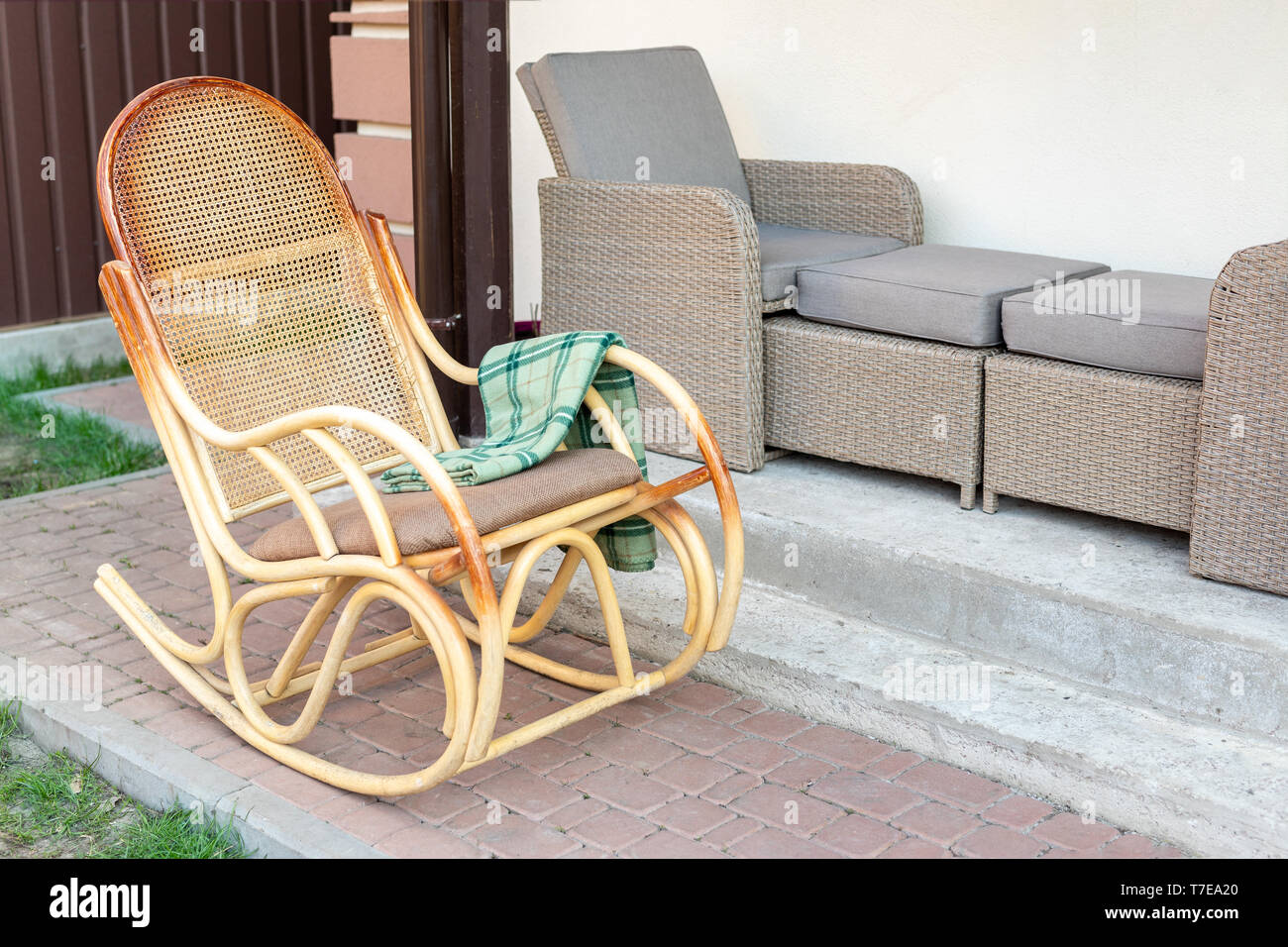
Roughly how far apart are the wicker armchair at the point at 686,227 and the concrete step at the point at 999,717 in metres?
0.62

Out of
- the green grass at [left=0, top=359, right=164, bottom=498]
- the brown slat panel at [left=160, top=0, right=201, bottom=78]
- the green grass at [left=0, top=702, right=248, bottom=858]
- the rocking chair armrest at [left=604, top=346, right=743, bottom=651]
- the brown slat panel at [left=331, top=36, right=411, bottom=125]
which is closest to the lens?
the green grass at [left=0, top=702, right=248, bottom=858]

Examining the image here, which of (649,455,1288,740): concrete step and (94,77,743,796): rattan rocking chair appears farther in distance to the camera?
(649,455,1288,740): concrete step

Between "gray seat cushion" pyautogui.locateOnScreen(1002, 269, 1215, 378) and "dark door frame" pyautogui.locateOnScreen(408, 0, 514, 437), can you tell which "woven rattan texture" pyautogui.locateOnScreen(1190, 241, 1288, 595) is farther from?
"dark door frame" pyautogui.locateOnScreen(408, 0, 514, 437)

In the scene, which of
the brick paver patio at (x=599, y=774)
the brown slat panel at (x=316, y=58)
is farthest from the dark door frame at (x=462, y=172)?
the brown slat panel at (x=316, y=58)

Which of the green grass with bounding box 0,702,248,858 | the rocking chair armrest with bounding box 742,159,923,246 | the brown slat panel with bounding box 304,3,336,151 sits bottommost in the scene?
the green grass with bounding box 0,702,248,858

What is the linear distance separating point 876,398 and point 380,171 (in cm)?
245

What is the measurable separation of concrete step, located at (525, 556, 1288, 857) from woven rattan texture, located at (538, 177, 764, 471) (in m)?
0.57

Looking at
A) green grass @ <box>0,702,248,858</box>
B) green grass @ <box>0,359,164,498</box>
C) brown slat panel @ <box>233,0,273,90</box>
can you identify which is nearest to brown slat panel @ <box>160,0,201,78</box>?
brown slat panel @ <box>233,0,273,90</box>

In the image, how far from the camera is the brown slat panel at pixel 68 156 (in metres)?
5.18

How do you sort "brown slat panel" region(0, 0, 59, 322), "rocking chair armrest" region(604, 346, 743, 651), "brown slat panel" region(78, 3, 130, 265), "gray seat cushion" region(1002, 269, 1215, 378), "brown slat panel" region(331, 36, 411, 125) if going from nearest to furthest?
1. "rocking chair armrest" region(604, 346, 743, 651)
2. "gray seat cushion" region(1002, 269, 1215, 378)
3. "brown slat panel" region(331, 36, 411, 125)
4. "brown slat panel" region(0, 0, 59, 322)
5. "brown slat panel" region(78, 3, 130, 265)

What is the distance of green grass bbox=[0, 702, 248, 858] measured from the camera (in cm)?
229

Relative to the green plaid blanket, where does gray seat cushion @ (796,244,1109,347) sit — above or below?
above

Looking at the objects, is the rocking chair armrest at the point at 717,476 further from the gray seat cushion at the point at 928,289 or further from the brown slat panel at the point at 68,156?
the brown slat panel at the point at 68,156
